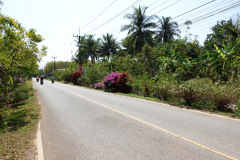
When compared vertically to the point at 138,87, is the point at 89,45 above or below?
above

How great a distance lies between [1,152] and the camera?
4012 millimetres

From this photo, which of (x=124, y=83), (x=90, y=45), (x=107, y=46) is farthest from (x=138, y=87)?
(x=90, y=45)

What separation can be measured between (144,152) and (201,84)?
20.8ft

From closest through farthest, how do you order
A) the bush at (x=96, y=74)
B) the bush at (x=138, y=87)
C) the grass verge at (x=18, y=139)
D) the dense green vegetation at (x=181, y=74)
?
the grass verge at (x=18, y=139), the dense green vegetation at (x=181, y=74), the bush at (x=138, y=87), the bush at (x=96, y=74)

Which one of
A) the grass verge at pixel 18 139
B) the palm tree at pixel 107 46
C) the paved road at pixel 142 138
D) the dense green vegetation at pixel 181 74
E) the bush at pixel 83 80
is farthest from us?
the palm tree at pixel 107 46

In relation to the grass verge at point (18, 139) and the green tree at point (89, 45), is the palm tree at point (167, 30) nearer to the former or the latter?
the green tree at point (89, 45)

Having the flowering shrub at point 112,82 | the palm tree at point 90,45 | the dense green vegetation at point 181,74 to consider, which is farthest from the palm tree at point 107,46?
the flowering shrub at point 112,82

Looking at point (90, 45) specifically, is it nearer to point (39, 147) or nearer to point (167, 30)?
point (167, 30)

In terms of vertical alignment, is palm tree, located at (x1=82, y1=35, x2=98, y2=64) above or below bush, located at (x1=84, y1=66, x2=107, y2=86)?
above

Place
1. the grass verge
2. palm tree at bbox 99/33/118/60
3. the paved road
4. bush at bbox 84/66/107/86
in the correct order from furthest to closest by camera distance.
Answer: palm tree at bbox 99/33/118/60
bush at bbox 84/66/107/86
the grass verge
the paved road

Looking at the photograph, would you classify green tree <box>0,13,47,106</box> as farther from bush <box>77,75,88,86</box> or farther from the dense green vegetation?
bush <box>77,75,88,86</box>

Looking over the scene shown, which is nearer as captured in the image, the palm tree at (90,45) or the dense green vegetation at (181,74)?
the dense green vegetation at (181,74)

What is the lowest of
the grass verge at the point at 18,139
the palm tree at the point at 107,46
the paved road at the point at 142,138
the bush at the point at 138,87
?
the grass verge at the point at 18,139

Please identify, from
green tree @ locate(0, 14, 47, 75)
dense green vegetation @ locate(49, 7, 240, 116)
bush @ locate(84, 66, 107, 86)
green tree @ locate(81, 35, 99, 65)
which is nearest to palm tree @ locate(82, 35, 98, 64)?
green tree @ locate(81, 35, 99, 65)
